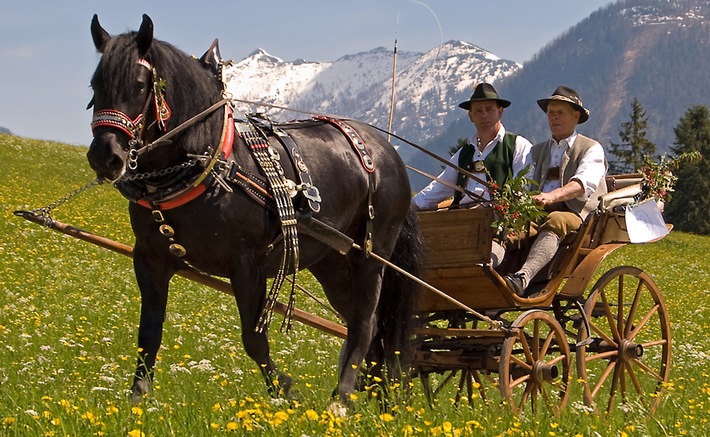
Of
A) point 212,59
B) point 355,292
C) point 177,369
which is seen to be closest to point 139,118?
point 212,59

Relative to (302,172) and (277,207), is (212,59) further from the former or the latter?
(277,207)

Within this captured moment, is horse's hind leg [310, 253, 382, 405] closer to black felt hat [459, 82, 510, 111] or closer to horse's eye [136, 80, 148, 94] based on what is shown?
black felt hat [459, 82, 510, 111]

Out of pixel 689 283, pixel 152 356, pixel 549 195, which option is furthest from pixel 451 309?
pixel 689 283

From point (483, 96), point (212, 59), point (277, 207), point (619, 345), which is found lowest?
point (619, 345)

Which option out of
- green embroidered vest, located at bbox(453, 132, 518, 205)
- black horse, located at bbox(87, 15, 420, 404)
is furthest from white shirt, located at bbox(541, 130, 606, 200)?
black horse, located at bbox(87, 15, 420, 404)

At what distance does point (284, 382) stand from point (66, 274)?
9.72 metres

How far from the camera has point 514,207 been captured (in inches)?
324

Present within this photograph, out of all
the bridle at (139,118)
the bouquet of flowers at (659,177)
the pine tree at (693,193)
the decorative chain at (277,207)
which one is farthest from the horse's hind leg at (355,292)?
the pine tree at (693,193)

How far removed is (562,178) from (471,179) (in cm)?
85

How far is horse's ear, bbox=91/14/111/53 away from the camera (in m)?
6.13

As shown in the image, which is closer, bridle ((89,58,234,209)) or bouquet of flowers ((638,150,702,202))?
bridle ((89,58,234,209))

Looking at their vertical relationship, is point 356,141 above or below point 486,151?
below

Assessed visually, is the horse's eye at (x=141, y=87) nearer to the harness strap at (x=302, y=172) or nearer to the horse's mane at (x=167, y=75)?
the horse's mane at (x=167, y=75)

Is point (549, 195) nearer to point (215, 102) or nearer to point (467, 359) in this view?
point (467, 359)
